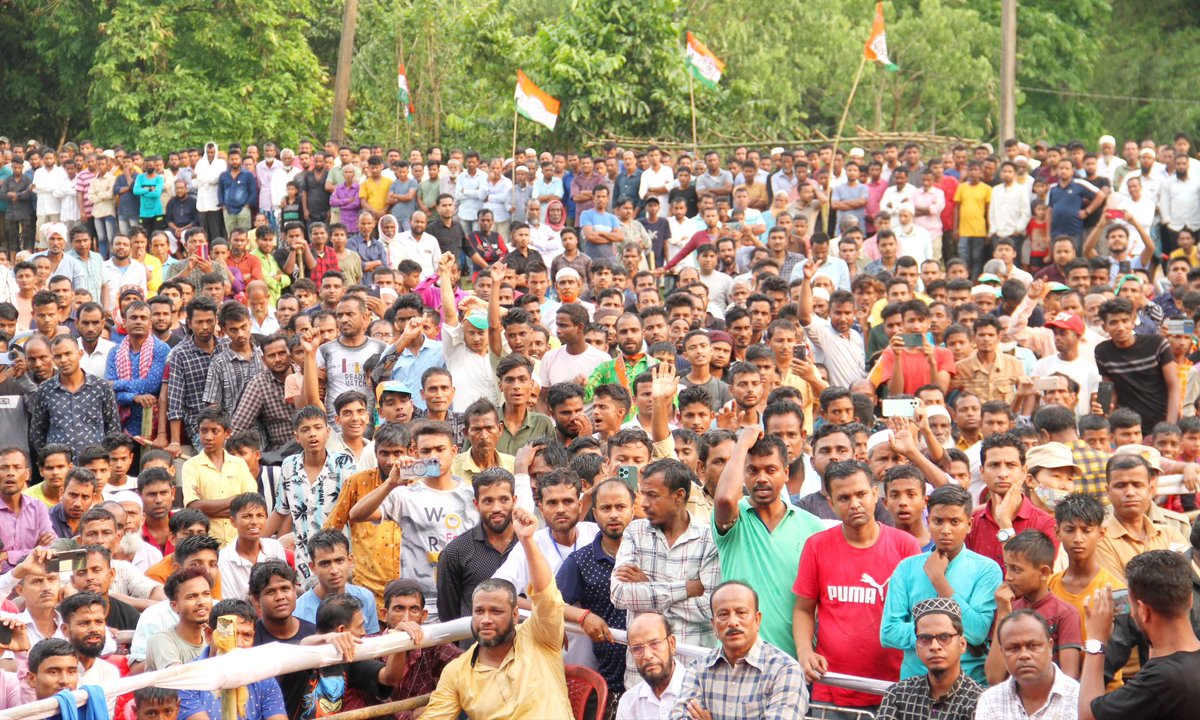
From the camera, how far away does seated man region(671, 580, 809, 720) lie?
252 inches

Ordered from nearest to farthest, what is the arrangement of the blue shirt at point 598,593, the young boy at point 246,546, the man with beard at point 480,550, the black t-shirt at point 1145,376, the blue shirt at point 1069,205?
the blue shirt at point 598,593 → the man with beard at point 480,550 → the young boy at point 246,546 → the black t-shirt at point 1145,376 → the blue shirt at point 1069,205

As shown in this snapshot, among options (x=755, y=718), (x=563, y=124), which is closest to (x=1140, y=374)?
(x=755, y=718)

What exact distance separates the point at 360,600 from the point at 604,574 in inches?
51.2

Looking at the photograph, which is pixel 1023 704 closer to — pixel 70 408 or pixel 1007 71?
pixel 70 408

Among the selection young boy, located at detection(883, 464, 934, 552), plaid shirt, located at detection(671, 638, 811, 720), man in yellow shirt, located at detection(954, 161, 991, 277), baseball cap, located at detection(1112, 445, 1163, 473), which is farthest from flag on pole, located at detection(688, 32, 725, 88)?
plaid shirt, located at detection(671, 638, 811, 720)

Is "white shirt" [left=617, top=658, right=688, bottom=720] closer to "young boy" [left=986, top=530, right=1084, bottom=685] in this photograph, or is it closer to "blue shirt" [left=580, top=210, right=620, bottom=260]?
"young boy" [left=986, top=530, right=1084, bottom=685]

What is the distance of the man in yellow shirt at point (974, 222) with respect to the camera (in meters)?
19.0

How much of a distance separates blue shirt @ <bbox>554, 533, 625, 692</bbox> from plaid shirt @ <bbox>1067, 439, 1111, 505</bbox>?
9.50 ft

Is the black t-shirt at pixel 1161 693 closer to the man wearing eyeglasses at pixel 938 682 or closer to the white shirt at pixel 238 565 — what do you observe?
the man wearing eyeglasses at pixel 938 682

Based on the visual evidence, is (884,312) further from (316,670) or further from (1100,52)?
(1100,52)

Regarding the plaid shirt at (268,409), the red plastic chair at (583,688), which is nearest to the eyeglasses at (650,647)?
the red plastic chair at (583,688)

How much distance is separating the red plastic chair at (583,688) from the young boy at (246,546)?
233cm

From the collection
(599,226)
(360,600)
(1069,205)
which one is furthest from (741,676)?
(1069,205)

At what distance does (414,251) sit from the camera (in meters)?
18.6
